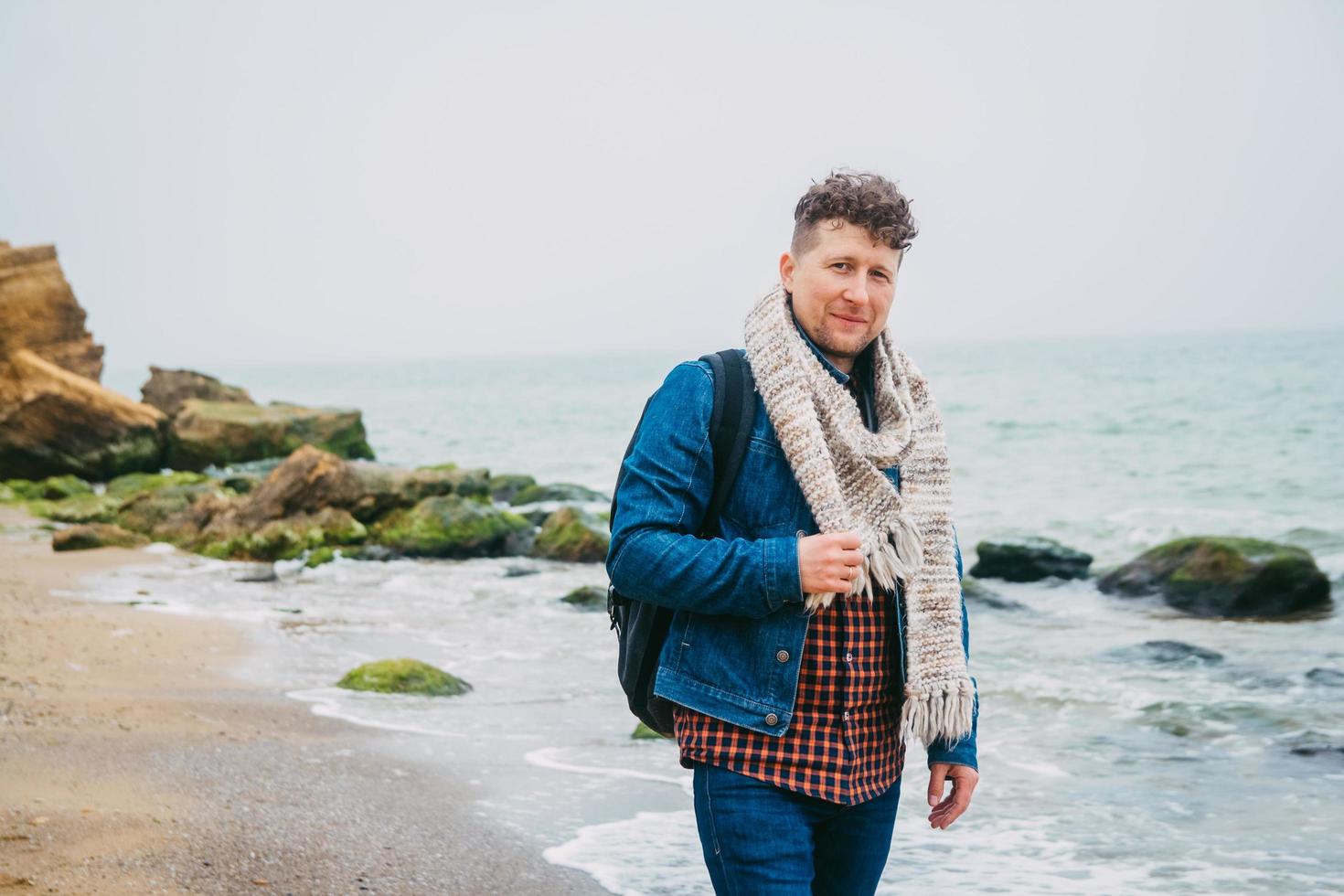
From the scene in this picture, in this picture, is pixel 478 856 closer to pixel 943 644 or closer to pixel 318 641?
pixel 943 644

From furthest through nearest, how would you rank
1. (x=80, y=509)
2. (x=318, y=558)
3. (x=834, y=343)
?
(x=80, y=509), (x=318, y=558), (x=834, y=343)

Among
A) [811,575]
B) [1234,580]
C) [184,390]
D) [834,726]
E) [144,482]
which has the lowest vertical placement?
[144,482]

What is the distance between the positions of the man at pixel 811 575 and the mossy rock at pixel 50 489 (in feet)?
65.1

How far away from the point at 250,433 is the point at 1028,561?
53.3ft

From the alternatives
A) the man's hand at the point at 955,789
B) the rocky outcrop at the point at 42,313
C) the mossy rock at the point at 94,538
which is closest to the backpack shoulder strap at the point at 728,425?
the man's hand at the point at 955,789

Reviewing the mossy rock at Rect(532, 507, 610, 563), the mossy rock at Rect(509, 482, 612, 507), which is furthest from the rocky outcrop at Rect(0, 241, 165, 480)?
the mossy rock at Rect(532, 507, 610, 563)

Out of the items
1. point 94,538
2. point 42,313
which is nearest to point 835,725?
point 94,538

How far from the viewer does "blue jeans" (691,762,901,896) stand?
8.07 ft

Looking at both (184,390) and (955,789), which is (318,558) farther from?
(184,390)

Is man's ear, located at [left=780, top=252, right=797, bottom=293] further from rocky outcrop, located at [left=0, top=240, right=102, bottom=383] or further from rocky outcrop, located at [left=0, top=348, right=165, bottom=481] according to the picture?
rocky outcrop, located at [left=0, top=240, right=102, bottom=383]

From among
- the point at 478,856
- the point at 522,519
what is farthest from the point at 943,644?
the point at 522,519

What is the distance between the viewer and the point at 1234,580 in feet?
39.9

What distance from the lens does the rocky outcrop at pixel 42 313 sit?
27.3 m

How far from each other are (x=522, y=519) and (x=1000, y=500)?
989 cm
